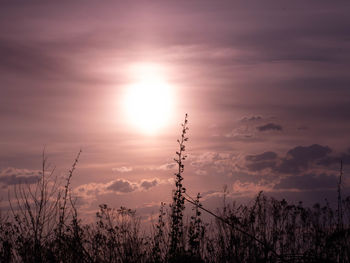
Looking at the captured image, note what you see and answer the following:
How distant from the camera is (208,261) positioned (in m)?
14.4

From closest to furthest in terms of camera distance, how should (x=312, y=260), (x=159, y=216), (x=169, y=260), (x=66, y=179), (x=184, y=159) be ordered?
(x=312, y=260), (x=169, y=260), (x=184, y=159), (x=159, y=216), (x=66, y=179)

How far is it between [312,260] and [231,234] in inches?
374

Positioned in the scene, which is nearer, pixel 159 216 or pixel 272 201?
pixel 159 216

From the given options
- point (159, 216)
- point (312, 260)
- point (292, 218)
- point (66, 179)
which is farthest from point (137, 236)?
point (312, 260)

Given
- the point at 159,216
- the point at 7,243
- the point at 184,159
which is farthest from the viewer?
the point at 7,243

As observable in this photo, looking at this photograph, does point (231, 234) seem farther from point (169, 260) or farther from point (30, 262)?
point (30, 262)

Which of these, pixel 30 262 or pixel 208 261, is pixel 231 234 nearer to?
pixel 208 261

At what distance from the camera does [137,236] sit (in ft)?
47.5

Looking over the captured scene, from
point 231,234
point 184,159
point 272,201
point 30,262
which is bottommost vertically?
point 30,262

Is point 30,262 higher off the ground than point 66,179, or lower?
lower

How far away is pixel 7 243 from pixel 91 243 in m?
4.74

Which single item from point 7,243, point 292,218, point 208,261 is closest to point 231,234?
point 208,261

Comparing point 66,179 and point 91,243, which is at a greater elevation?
point 66,179

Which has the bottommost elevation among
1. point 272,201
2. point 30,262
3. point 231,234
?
point 30,262
